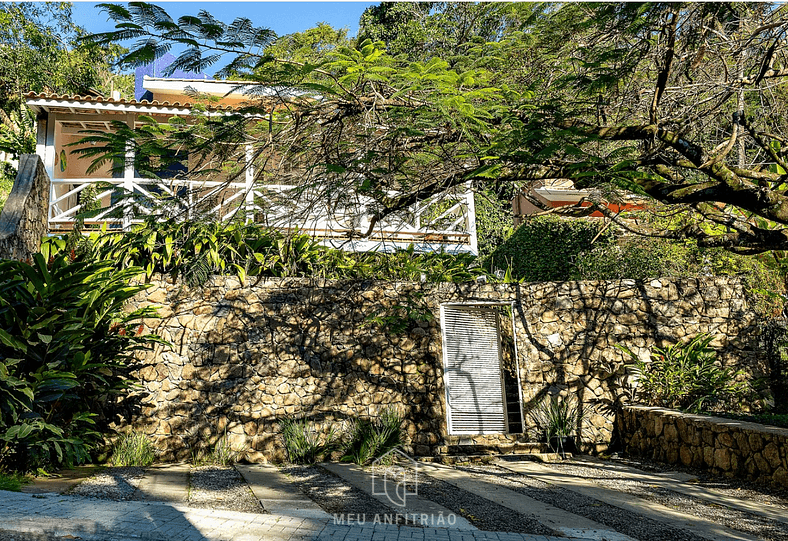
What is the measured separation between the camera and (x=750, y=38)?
232 inches

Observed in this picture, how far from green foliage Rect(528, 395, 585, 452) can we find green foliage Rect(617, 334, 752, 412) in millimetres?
1064

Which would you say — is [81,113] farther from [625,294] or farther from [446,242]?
[625,294]

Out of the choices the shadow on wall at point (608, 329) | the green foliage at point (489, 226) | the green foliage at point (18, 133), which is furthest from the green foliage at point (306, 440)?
the green foliage at point (18, 133)

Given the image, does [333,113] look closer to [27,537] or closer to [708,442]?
[27,537]

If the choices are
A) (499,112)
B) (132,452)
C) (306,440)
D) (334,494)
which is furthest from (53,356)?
(499,112)

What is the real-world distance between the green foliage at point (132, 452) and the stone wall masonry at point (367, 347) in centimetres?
36

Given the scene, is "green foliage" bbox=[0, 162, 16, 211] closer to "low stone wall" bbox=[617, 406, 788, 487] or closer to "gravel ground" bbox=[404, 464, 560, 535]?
"gravel ground" bbox=[404, 464, 560, 535]

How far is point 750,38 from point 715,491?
4.83 m

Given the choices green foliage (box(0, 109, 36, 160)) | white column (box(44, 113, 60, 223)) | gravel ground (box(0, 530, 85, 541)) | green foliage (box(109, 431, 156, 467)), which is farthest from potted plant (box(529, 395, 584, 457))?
green foliage (box(0, 109, 36, 160))

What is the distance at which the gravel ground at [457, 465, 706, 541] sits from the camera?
5059mm

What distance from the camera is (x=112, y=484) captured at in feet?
19.5

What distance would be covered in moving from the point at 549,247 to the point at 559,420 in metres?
4.92

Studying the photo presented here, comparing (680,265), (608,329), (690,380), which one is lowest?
(690,380)

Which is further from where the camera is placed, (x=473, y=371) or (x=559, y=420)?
(x=473, y=371)
